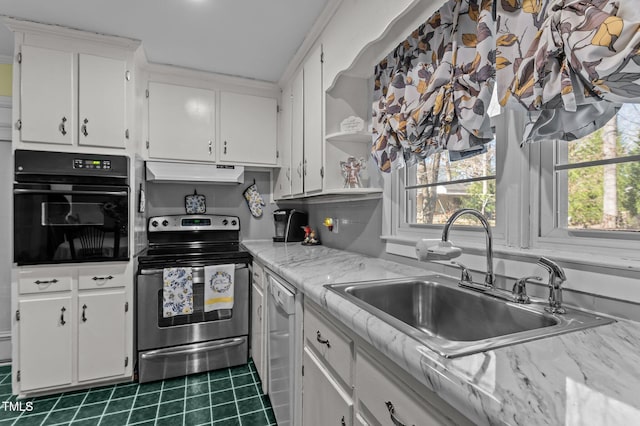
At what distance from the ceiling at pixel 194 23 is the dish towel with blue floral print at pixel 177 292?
163 cm

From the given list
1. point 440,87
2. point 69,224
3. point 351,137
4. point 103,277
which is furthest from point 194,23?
point 103,277

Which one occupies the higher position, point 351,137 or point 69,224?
point 351,137

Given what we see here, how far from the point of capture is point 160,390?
2182mm

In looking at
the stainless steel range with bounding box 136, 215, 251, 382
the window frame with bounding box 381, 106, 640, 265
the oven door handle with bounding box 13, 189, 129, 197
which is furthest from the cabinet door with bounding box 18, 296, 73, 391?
the window frame with bounding box 381, 106, 640, 265

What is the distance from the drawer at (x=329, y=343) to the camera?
983mm

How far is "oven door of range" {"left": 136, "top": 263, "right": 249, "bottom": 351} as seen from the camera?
7.49ft

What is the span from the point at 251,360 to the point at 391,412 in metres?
2.08

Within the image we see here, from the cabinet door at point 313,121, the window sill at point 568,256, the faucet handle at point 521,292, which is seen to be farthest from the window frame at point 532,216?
the cabinet door at point 313,121

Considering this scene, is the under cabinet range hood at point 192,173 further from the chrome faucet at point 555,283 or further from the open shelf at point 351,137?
the chrome faucet at point 555,283

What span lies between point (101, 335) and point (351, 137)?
2.15 meters

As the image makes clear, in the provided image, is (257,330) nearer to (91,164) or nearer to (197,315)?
(197,315)

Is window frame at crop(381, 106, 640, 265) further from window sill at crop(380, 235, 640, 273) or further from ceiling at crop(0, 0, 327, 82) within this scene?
ceiling at crop(0, 0, 327, 82)

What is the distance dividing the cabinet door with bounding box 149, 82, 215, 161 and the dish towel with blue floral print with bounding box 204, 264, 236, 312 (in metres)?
1.02

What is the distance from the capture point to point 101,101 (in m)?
2.23
